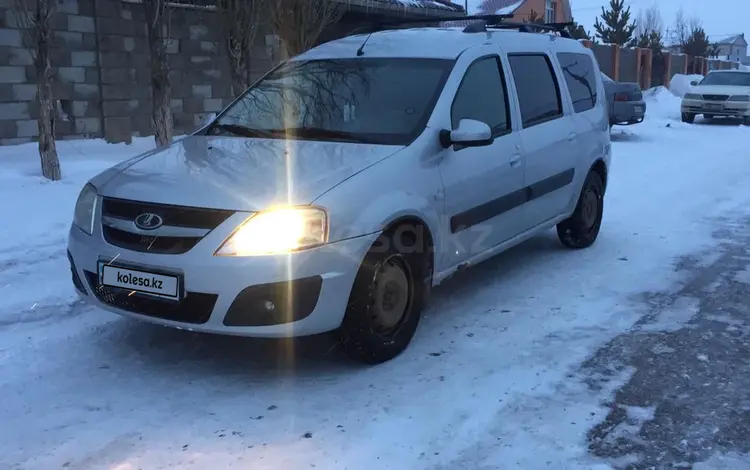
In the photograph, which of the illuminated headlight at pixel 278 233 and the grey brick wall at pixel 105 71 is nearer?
the illuminated headlight at pixel 278 233

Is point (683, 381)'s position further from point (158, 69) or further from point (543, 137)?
point (158, 69)

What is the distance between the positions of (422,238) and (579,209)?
2.75 metres

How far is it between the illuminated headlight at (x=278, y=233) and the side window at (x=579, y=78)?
3437 mm

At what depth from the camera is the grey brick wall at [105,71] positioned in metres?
9.36

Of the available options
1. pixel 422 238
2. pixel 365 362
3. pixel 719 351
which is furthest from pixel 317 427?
pixel 719 351

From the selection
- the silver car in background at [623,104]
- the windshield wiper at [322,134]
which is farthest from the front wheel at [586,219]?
the silver car in background at [623,104]

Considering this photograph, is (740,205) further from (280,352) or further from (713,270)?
(280,352)

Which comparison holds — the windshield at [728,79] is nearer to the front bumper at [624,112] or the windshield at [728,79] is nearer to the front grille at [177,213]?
the front bumper at [624,112]

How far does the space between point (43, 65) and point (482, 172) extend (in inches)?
221

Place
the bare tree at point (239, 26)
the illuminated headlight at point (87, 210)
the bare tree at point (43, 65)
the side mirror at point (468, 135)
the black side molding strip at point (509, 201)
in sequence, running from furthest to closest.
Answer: the bare tree at point (239, 26) → the bare tree at point (43, 65) → the black side molding strip at point (509, 201) → the side mirror at point (468, 135) → the illuminated headlight at point (87, 210)

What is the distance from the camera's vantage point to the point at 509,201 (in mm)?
5191

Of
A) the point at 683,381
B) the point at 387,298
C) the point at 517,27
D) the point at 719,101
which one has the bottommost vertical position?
the point at 683,381

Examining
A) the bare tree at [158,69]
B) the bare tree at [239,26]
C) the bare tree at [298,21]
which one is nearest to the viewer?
the bare tree at [158,69]
